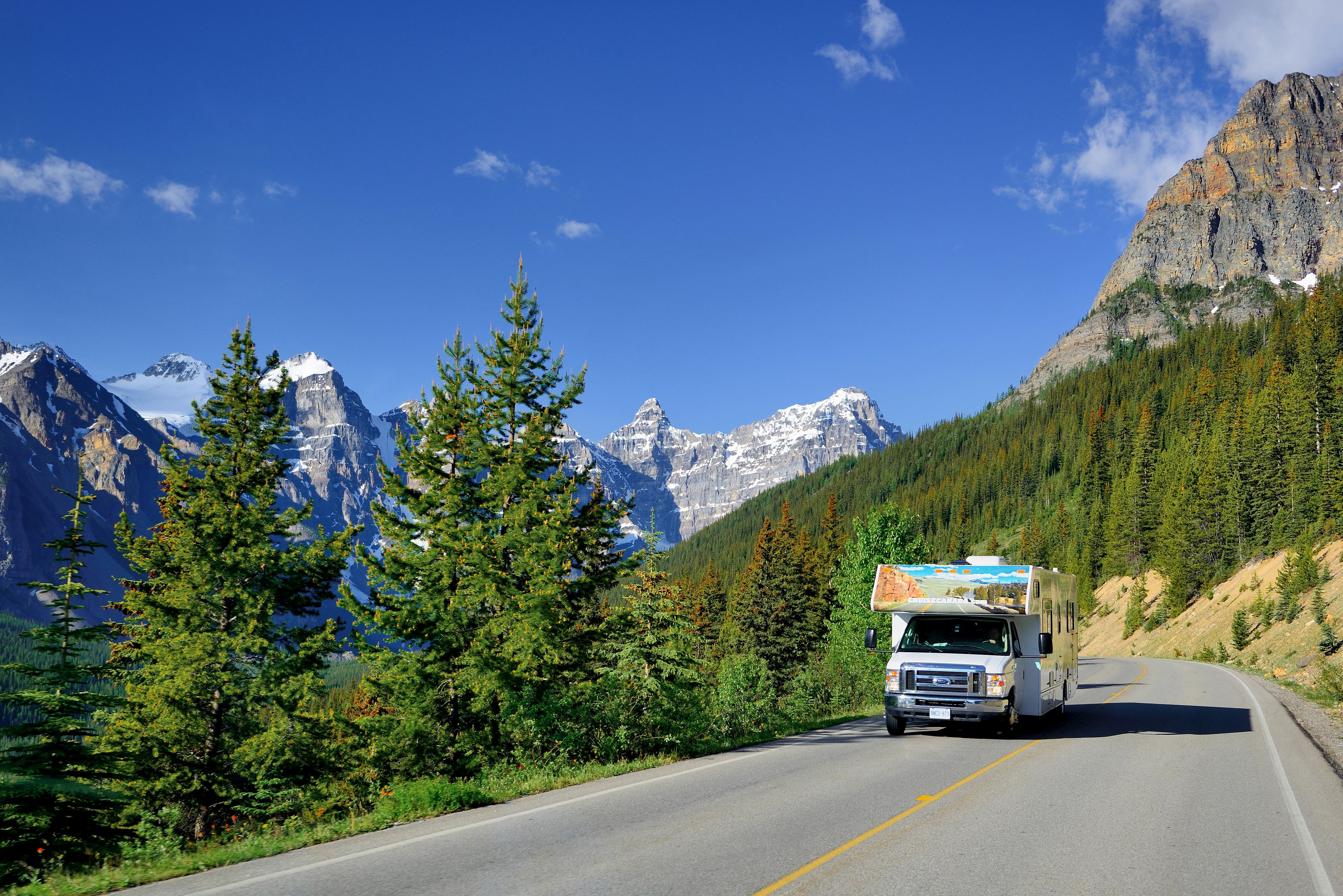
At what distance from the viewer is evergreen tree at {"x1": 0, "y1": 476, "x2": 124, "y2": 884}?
7.33 meters

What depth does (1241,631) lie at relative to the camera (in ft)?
136

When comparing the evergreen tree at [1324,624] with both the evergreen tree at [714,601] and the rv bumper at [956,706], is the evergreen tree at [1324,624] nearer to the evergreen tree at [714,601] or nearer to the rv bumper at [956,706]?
the rv bumper at [956,706]

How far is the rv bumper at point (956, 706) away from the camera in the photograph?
13359mm

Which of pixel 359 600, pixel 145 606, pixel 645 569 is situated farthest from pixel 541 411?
pixel 145 606

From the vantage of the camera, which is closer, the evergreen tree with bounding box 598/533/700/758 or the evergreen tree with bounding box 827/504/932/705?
the evergreen tree with bounding box 598/533/700/758

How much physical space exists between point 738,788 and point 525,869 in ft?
13.6

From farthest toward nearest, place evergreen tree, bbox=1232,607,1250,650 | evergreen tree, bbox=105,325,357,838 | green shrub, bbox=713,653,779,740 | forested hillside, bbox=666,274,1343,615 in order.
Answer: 1. forested hillside, bbox=666,274,1343,615
2. evergreen tree, bbox=1232,607,1250,650
3. evergreen tree, bbox=105,325,357,838
4. green shrub, bbox=713,653,779,740

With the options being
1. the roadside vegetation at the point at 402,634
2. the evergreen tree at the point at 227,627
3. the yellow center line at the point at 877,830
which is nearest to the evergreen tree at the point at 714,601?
the roadside vegetation at the point at 402,634

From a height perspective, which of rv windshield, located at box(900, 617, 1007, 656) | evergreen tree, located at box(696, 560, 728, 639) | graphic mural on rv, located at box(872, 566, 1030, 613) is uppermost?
graphic mural on rv, located at box(872, 566, 1030, 613)

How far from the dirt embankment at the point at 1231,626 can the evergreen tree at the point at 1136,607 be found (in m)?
0.40

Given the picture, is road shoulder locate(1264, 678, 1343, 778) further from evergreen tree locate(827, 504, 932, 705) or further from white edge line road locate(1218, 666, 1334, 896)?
evergreen tree locate(827, 504, 932, 705)

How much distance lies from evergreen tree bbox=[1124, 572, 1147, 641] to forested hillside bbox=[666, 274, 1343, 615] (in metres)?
3.21

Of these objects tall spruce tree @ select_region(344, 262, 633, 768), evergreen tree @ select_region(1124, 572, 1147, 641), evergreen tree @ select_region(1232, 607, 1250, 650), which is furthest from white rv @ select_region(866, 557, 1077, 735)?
evergreen tree @ select_region(1124, 572, 1147, 641)

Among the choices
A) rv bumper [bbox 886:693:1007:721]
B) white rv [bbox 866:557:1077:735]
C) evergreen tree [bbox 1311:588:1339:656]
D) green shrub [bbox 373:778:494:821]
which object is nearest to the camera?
green shrub [bbox 373:778:494:821]
